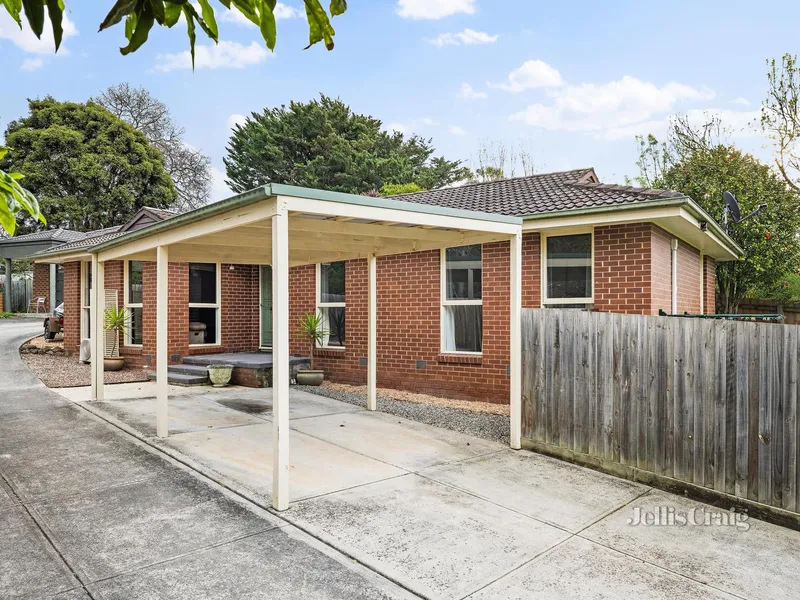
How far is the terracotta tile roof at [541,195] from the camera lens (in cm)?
734

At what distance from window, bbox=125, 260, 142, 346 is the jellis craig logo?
11084 millimetres

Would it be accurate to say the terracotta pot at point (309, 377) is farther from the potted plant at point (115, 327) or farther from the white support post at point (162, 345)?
the potted plant at point (115, 327)

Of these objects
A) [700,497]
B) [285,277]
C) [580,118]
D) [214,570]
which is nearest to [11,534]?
[214,570]

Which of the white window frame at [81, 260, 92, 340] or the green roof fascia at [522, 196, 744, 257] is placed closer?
the green roof fascia at [522, 196, 744, 257]

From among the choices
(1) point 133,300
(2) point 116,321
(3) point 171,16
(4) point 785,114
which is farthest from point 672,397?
(4) point 785,114

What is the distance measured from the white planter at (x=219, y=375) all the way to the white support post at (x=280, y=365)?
244 inches

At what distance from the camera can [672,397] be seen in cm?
474

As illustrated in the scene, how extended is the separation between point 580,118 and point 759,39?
11.2 metres

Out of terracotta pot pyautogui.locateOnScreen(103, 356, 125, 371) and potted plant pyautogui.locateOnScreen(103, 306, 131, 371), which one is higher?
potted plant pyautogui.locateOnScreen(103, 306, 131, 371)

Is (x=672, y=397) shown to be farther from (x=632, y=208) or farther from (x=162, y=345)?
(x=162, y=345)

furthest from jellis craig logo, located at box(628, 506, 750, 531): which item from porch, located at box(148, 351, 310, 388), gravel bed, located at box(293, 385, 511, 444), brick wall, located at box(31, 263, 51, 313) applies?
brick wall, located at box(31, 263, 51, 313)

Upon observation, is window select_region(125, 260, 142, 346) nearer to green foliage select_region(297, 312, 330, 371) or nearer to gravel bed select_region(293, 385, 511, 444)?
green foliage select_region(297, 312, 330, 371)

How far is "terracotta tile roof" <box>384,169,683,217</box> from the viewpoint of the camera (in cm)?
734

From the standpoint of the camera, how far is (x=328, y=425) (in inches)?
277
